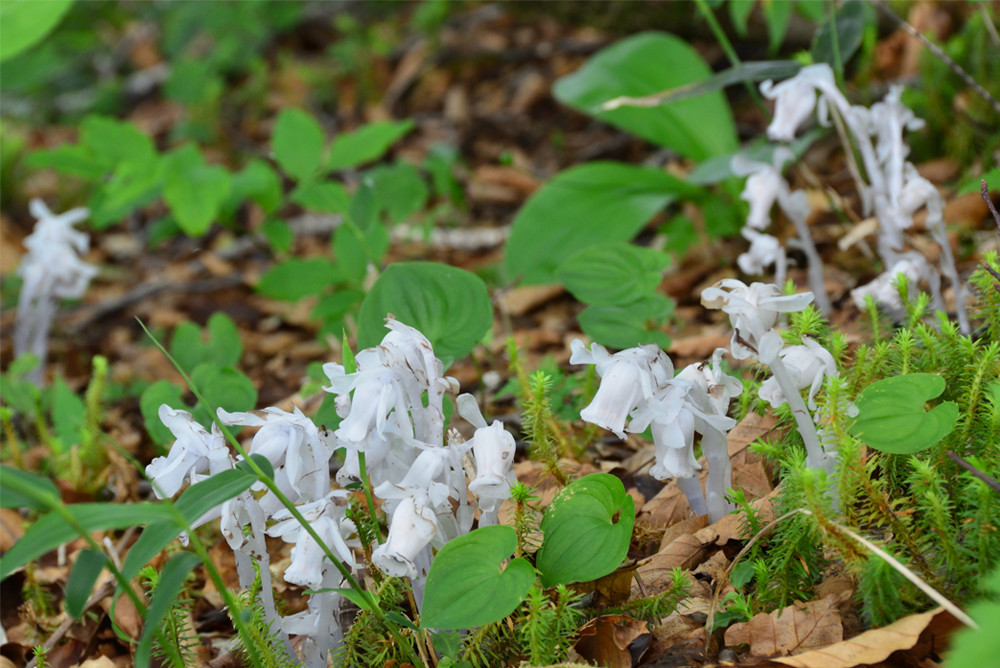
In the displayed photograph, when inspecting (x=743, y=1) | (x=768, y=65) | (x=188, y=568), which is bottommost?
(x=188, y=568)

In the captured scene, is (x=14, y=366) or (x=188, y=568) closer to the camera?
(x=188, y=568)

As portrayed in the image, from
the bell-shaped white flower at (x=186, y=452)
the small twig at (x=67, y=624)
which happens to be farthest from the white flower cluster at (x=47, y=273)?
the bell-shaped white flower at (x=186, y=452)

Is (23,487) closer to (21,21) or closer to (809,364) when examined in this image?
(809,364)

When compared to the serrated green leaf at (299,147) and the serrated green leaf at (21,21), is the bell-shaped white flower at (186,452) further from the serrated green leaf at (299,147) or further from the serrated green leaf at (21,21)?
the serrated green leaf at (299,147)

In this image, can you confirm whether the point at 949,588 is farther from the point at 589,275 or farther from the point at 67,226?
the point at 67,226

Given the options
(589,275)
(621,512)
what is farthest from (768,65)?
(621,512)

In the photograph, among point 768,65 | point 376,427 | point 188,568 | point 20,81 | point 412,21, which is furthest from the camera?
point 412,21
